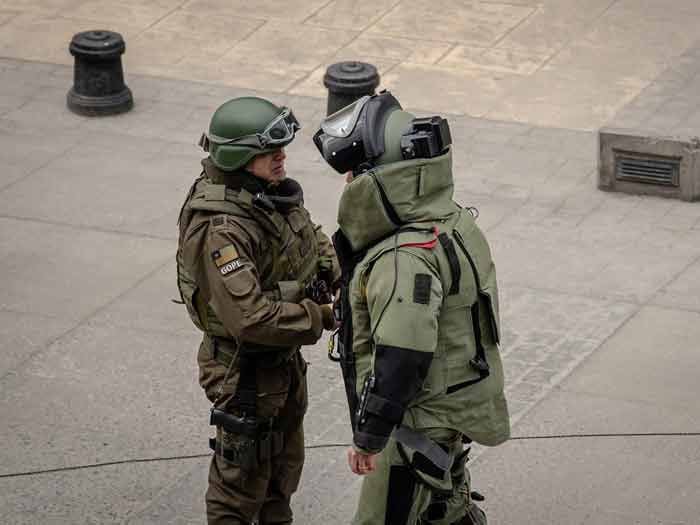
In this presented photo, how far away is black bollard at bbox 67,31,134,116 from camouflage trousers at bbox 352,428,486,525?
6758 mm

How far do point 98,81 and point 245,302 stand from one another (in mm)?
6534

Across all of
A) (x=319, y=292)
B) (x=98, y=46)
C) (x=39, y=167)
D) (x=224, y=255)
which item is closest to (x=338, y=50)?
(x=98, y=46)

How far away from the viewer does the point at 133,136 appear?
1166 cm

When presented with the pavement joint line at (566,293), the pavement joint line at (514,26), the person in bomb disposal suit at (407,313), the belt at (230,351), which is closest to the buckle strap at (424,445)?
the person in bomb disposal suit at (407,313)

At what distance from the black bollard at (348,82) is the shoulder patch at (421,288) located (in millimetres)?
6086

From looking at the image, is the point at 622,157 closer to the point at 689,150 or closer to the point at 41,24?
the point at 689,150

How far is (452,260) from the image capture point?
5574mm

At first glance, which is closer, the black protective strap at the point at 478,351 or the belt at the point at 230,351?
the black protective strap at the point at 478,351

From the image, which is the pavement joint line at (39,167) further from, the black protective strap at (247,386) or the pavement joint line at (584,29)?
the black protective strap at (247,386)

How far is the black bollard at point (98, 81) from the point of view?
473 inches

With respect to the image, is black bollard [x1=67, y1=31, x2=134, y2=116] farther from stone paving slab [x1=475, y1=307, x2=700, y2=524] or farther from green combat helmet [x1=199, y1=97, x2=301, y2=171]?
green combat helmet [x1=199, y1=97, x2=301, y2=171]

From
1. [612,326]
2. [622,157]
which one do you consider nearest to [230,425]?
[612,326]

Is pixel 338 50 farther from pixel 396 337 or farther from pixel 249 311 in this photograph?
pixel 396 337

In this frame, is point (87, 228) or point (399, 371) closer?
point (399, 371)
